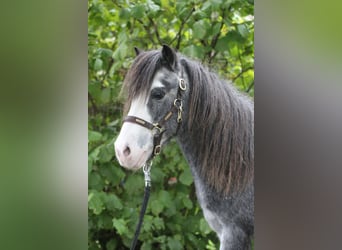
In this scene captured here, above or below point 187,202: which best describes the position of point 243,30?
above

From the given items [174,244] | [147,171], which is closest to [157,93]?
[147,171]

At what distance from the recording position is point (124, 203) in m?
2.05

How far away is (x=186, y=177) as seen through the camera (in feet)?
6.36

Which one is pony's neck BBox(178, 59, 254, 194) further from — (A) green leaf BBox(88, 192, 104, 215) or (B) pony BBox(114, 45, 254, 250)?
(A) green leaf BBox(88, 192, 104, 215)

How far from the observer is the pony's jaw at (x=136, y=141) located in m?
1.67

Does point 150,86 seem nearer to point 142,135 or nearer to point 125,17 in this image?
point 142,135

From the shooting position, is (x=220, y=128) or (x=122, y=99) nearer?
(x=220, y=128)

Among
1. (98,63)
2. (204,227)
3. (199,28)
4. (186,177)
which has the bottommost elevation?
(204,227)

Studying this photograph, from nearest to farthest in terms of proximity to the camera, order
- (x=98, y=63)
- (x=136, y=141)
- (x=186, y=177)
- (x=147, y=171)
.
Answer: (x=136, y=141) < (x=147, y=171) < (x=186, y=177) < (x=98, y=63)

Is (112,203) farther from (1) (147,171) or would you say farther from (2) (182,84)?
(2) (182,84)

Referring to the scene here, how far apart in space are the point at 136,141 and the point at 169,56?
34 cm
